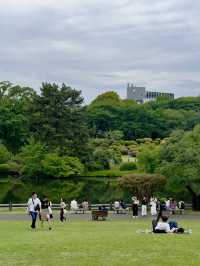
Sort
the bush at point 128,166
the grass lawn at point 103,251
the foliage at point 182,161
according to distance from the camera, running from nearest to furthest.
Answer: the grass lawn at point 103,251 < the foliage at point 182,161 < the bush at point 128,166

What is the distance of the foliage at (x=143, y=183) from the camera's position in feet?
129

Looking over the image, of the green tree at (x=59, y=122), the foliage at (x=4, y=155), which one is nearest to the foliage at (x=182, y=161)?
the green tree at (x=59, y=122)

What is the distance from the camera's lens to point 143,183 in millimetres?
39969

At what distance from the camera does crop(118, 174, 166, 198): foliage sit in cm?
3925

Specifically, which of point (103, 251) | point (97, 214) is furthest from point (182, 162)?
point (103, 251)

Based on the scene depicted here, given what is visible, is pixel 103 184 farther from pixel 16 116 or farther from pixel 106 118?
pixel 106 118

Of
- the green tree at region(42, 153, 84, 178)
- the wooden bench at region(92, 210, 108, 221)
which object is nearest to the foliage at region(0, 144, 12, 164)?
the green tree at region(42, 153, 84, 178)

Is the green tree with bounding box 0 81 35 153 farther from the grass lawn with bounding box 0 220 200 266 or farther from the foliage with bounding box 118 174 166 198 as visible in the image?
the grass lawn with bounding box 0 220 200 266

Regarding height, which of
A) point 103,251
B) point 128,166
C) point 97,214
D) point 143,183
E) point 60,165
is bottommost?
point 103,251

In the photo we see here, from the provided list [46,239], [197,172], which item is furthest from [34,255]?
[197,172]

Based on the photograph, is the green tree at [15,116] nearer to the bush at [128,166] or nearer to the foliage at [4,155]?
the foliage at [4,155]

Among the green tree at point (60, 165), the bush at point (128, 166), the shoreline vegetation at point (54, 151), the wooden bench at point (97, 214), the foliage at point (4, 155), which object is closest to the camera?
the wooden bench at point (97, 214)

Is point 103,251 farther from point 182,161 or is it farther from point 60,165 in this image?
point 60,165

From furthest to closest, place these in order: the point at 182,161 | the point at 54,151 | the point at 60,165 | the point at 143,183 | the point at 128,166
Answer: the point at 128,166
the point at 54,151
the point at 60,165
the point at 143,183
the point at 182,161
